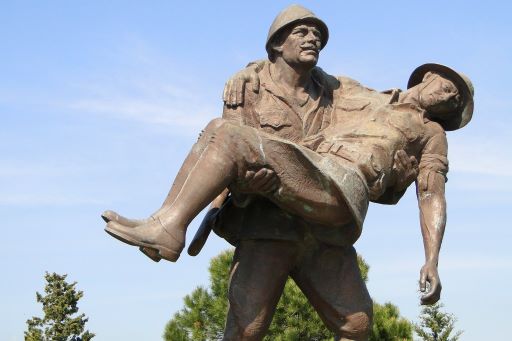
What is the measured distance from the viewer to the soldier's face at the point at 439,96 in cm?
535

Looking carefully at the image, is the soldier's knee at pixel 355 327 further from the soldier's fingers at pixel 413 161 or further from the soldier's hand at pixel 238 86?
the soldier's hand at pixel 238 86

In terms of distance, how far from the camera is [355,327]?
5.00 meters

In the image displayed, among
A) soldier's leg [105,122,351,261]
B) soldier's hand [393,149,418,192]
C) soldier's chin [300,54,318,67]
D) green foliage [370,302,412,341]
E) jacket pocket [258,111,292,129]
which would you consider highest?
green foliage [370,302,412,341]

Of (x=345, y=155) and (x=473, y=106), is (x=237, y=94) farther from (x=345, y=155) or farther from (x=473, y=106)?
(x=473, y=106)

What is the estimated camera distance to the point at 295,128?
5.23m

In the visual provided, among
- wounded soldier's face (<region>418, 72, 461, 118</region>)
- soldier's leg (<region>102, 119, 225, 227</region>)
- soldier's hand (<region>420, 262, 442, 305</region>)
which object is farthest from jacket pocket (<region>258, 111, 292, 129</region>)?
soldier's hand (<region>420, 262, 442, 305</region>)

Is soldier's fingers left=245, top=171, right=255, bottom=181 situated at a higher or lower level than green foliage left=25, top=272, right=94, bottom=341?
lower

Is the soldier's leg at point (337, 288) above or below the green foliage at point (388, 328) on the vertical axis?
below

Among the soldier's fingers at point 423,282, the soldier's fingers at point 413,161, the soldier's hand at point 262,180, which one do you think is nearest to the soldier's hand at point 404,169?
the soldier's fingers at point 413,161

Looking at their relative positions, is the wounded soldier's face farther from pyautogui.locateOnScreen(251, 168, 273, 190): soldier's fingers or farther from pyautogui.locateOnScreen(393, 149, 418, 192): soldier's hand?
pyautogui.locateOnScreen(251, 168, 273, 190): soldier's fingers

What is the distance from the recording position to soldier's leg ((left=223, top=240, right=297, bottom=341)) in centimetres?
493

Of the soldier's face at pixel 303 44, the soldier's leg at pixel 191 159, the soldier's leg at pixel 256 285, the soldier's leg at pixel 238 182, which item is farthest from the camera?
the soldier's face at pixel 303 44

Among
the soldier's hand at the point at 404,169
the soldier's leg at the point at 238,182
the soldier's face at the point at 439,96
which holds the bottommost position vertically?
the soldier's leg at the point at 238,182

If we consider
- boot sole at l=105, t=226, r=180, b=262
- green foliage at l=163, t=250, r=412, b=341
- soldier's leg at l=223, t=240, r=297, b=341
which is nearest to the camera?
boot sole at l=105, t=226, r=180, b=262
